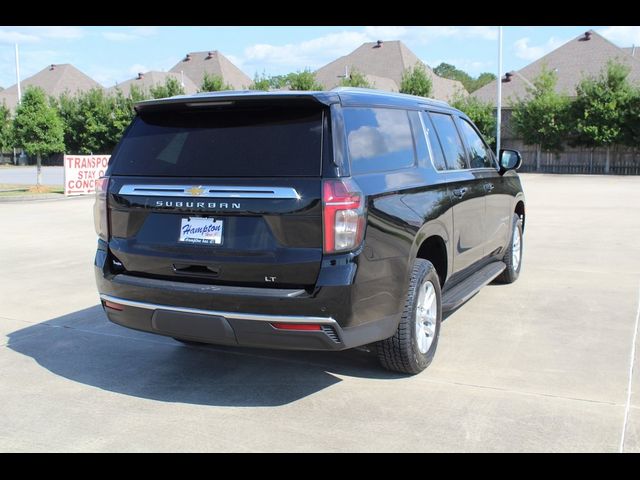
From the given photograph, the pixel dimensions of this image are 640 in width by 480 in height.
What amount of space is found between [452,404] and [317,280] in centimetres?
124

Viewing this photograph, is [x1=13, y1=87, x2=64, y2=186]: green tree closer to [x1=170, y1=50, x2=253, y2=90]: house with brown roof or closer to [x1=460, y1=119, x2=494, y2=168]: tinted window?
[x1=460, y1=119, x2=494, y2=168]: tinted window

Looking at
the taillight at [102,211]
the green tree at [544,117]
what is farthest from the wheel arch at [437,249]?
the green tree at [544,117]

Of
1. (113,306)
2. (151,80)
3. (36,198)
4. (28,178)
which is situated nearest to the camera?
(113,306)

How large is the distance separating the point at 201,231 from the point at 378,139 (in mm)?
1346

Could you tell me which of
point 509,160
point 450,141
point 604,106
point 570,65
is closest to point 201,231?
point 450,141

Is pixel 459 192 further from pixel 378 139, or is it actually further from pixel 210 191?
pixel 210 191

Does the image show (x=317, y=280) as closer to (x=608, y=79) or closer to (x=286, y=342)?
(x=286, y=342)

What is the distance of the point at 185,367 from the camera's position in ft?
16.2

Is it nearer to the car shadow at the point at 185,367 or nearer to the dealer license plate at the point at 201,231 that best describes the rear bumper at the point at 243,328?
the dealer license plate at the point at 201,231

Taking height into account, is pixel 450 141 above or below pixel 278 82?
below

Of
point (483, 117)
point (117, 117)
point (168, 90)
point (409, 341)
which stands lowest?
point (409, 341)

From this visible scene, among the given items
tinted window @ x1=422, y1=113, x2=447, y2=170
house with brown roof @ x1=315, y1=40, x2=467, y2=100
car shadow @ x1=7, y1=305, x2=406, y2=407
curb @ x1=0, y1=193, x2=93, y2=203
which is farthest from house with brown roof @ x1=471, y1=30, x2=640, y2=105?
car shadow @ x1=7, y1=305, x2=406, y2=407

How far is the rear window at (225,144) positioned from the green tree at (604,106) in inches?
1345

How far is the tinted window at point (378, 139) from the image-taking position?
4.07 meters
